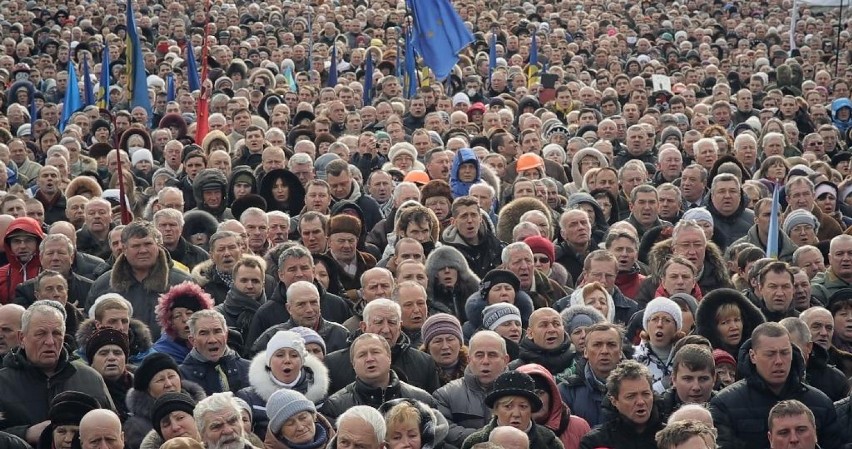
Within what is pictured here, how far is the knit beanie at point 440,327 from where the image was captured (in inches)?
382

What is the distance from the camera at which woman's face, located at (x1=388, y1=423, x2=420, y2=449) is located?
315 inches

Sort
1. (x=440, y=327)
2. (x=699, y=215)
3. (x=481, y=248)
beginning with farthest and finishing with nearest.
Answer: (x=699, y=215)
(x=481, y=248)
(x=440, y=327)

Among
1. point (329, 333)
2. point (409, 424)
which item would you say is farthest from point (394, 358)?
point (409, 424)

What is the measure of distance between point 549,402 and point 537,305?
2.37m

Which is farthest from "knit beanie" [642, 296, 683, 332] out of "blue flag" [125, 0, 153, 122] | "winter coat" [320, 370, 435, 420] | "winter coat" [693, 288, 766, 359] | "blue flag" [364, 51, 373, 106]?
"blue flag" [364, 51, 373, 106]

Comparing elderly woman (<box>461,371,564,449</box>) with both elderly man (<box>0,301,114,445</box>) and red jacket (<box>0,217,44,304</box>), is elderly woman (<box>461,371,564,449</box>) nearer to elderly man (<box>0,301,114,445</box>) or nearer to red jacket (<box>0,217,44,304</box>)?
elderly man (<box>0,301,114,445</box>)

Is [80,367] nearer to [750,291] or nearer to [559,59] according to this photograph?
[750,291]

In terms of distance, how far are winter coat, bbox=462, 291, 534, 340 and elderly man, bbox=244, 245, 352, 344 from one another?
87cm

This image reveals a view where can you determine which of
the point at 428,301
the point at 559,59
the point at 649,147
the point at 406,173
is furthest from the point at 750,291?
the point at 559,59

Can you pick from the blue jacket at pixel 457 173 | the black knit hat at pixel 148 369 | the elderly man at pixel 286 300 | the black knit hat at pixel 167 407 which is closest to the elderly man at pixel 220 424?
the black knit hat at pixel 167 407

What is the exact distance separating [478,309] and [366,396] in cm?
174

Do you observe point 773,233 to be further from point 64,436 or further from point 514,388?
point 64,436

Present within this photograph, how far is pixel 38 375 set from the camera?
8977 millimetres

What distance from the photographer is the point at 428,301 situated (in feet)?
36.1
